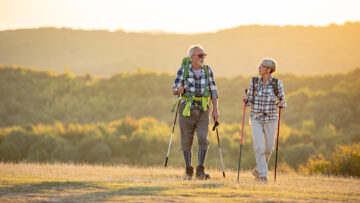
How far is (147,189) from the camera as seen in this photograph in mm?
9469

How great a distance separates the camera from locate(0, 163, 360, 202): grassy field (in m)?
8.52

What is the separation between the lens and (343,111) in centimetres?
5347

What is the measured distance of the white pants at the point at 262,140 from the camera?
38.2 ft

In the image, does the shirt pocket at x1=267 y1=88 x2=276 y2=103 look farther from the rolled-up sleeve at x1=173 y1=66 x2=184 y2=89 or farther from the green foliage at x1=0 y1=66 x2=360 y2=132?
the green foliage at x1=0 y1=66 x2=360 y2=132

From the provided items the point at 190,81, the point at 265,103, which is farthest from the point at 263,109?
the point at 190,81

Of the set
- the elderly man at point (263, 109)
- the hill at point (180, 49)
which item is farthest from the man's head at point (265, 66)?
the hill at point (180, 49)

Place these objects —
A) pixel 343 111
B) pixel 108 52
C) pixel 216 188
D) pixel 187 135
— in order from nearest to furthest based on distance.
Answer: pixel 216 188 → pixel 187 135 → pixel 343 111 → pixel 108 52

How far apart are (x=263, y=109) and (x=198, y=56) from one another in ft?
5.32

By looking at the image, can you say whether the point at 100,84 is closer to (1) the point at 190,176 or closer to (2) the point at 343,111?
(2) the point at 343,111

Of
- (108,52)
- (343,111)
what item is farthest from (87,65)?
(343,111)

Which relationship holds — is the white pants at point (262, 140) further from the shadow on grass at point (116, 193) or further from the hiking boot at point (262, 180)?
the shadow on grass at point (116, 193)

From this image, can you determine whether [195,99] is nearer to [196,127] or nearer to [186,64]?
[196,127]

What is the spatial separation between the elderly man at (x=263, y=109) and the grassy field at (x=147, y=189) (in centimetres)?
52

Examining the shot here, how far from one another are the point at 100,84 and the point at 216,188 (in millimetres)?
64708
